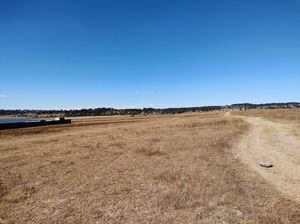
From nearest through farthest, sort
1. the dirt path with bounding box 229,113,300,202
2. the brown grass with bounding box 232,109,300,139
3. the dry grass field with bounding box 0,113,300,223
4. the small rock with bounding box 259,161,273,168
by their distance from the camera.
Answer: the dry grass field with bounding box 0,113,300,223
the dirt path with bounding box 229,113,300,202
the small rock with bounding box 259,161,273,168
the brown grass with bounding box 232,109,300,139

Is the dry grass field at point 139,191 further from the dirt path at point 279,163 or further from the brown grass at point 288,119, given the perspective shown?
the brown grass at point 288,119

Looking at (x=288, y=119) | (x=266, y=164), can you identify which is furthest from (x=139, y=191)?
(x=288, y=119)

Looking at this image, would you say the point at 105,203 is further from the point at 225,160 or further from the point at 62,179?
the point at 225,160

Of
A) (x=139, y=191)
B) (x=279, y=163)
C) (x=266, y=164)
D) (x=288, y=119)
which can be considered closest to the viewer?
(x=139, y=191)

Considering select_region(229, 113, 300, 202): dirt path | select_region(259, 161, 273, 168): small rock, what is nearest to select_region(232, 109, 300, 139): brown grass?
select_region(229, 113, 300, 202): dirt path

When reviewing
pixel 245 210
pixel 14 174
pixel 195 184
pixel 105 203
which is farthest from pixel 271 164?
pixel 14 174

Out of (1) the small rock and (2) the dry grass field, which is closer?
(2) the dry grass field

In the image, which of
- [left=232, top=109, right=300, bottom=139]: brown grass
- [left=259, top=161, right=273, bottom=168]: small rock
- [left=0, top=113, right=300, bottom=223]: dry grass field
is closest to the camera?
[left=0, top=113, right=300, bottom=223]: dry grass field

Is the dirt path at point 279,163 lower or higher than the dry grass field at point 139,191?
lower

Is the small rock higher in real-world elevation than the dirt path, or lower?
higher

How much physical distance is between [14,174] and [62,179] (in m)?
2.79

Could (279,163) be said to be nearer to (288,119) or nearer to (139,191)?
(139,191)

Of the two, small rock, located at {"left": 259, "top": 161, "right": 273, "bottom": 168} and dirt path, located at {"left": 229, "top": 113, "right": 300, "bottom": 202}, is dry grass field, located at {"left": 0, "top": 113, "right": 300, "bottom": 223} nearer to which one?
dirt path, located at {"left": 229, "top": 113, "right": 300, "bottom": 202}

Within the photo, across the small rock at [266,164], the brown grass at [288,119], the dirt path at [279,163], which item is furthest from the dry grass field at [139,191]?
the brown grass at [288,119]
